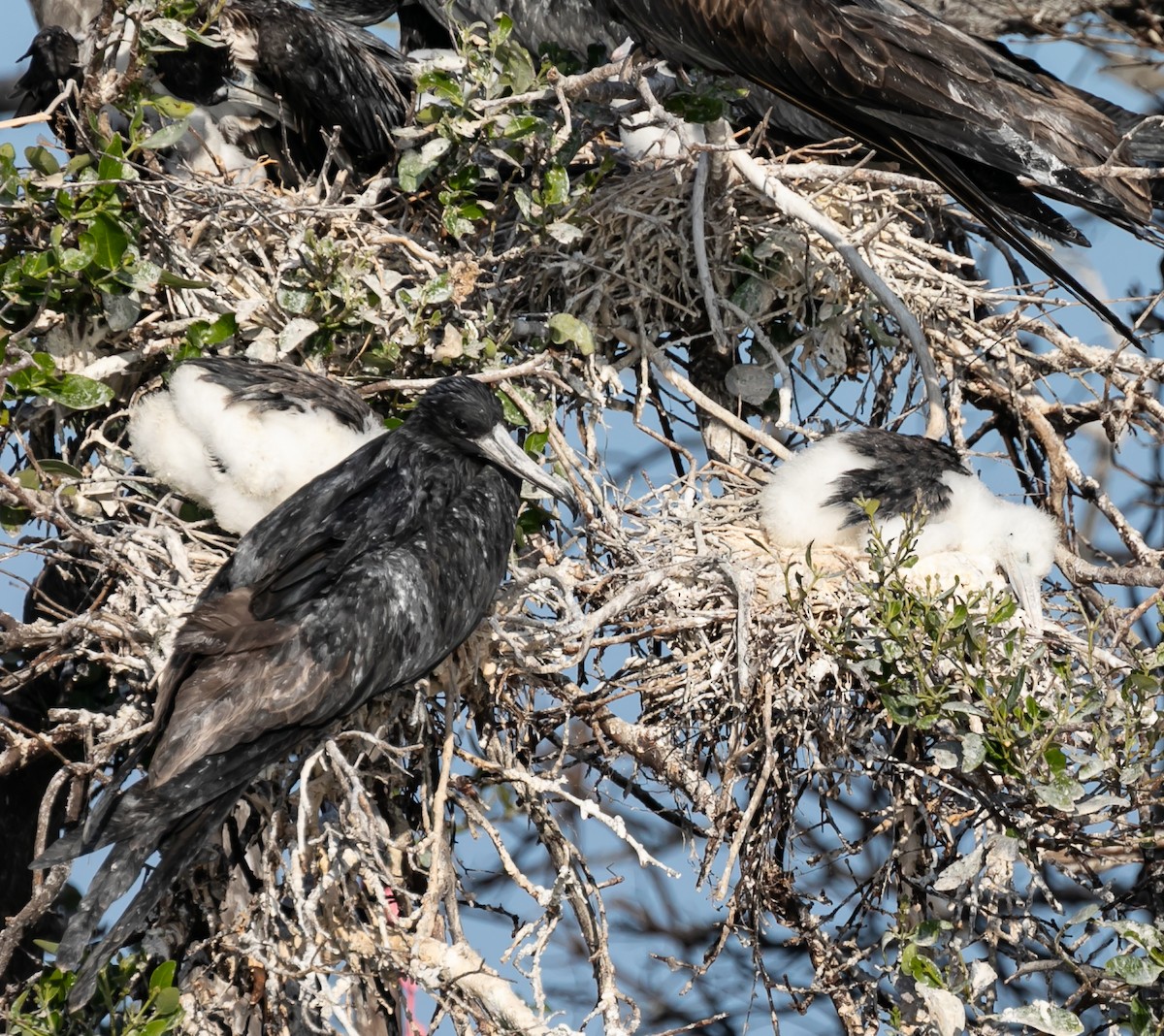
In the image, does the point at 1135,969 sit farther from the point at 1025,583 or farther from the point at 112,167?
the point at 112,167

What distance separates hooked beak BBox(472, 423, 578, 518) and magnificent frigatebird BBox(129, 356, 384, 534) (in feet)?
1.04

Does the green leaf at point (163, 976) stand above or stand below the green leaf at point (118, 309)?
below

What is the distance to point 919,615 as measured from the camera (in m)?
3.04

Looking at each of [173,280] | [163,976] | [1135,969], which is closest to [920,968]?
→ [1135,969]

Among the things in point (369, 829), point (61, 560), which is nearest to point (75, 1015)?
point (369, 829)

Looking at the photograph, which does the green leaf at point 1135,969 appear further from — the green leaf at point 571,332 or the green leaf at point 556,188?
the green leaf at point 556,188

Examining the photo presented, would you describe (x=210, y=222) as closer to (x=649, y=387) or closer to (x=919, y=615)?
(x=649, y=387)

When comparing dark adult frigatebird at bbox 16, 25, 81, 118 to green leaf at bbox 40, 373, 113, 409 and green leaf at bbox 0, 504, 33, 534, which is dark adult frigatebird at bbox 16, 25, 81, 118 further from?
green leaf at bbox 0, 504, 33, 534

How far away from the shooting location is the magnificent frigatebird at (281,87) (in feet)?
13.6

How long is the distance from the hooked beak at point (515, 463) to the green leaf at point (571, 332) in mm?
442

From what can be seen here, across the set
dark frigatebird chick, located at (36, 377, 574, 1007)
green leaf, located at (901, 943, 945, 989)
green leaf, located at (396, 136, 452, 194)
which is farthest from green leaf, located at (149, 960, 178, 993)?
green leaf, located at (396, 136, 452, 194)

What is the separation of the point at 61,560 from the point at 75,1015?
0.90m

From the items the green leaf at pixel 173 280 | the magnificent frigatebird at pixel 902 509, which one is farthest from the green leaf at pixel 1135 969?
the green leaf at pixel 173 280

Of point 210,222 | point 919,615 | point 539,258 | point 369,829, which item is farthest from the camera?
point 539,258
